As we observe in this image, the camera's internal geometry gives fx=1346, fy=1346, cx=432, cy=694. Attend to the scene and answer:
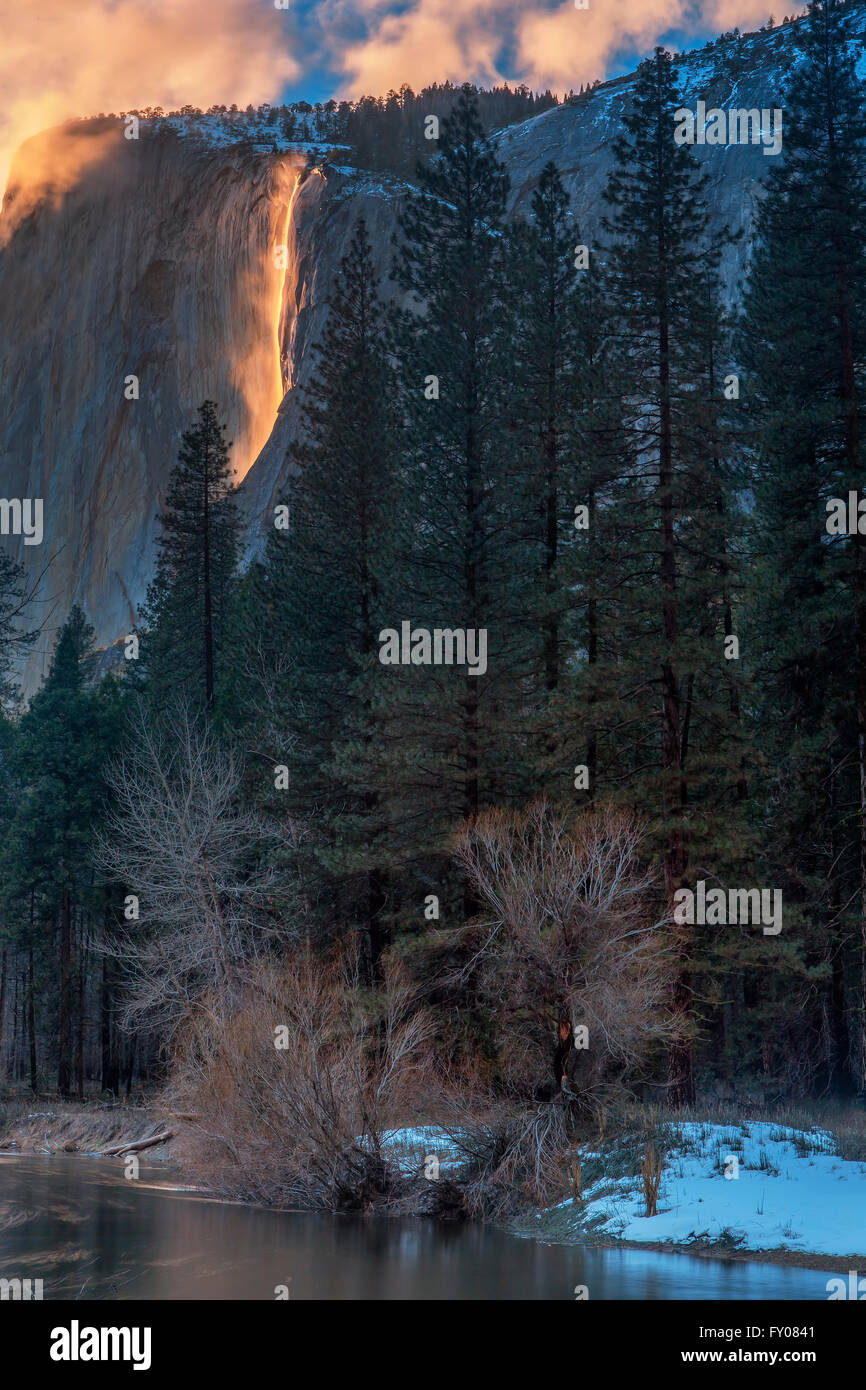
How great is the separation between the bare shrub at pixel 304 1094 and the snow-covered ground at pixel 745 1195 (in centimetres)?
347

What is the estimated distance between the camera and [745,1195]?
18.6 meters

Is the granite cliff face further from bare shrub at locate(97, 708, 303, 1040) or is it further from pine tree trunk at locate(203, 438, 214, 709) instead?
bare shrub at locate(97, 708, 303, 1040)

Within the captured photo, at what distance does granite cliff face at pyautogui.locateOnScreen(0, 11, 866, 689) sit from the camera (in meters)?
85.1

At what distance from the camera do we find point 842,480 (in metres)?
25.8

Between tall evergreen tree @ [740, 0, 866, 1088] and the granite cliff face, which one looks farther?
the granite cliff face

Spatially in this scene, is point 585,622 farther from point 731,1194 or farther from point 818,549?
point 731,1194

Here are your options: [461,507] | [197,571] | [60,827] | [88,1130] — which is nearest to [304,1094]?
[461,507]

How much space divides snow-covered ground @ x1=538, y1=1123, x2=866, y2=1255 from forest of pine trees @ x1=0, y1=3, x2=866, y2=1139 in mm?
2443

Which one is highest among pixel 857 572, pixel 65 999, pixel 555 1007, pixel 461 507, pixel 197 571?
pixel 197 571

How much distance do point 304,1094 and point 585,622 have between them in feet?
40.3

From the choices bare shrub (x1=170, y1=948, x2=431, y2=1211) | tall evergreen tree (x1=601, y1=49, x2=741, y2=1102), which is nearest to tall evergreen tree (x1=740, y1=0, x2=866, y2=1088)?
tall evergreen tree (x1=601, y1=49, x2=741, y2=1102)

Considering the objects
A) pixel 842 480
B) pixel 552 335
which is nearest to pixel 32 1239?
pixel 842 480

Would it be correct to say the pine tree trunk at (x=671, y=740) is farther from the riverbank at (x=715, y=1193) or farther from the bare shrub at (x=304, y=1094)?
the bare shrub at (x=304, y=1094)

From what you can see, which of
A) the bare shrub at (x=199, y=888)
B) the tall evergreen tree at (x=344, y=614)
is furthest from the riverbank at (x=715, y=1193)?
the bare shrub at (x=199, y=888)
